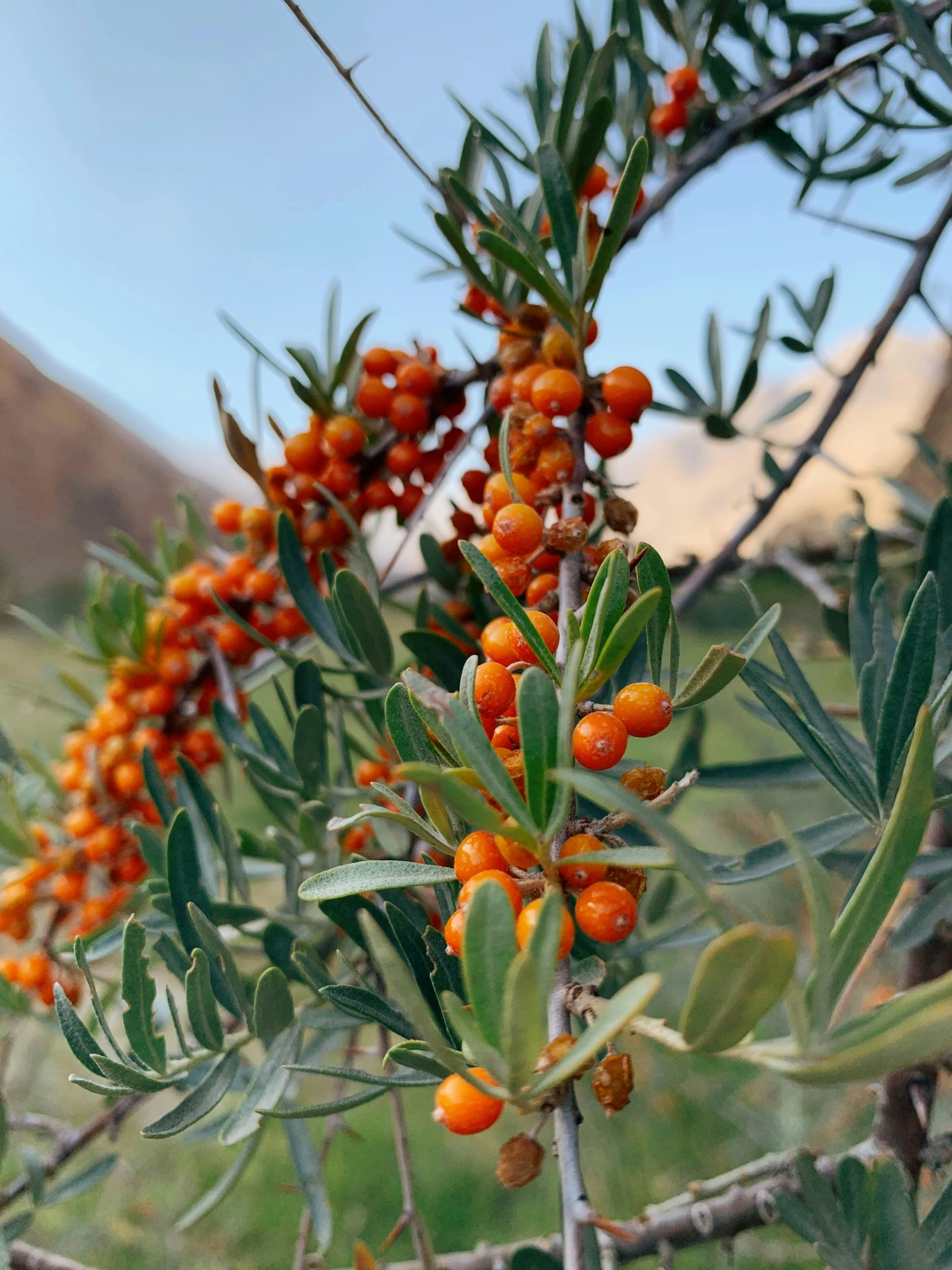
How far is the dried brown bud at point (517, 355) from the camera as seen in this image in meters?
0.38

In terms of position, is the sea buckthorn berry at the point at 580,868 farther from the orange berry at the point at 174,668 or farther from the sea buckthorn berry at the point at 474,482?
the orange berry at the point at 174,668

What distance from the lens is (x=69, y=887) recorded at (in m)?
0.52

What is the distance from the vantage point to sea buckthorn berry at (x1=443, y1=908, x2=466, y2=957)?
20 centimetres

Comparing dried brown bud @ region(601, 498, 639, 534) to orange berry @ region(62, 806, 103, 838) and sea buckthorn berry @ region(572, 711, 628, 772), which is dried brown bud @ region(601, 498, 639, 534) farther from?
orange berry @ region(62, 806, 103, 838)

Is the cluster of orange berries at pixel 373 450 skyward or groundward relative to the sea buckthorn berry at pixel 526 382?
groundward

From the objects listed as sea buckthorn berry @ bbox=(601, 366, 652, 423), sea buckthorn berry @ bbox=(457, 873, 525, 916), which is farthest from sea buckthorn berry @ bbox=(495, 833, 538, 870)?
sea buckthorn berry @ bbox=(601, 366, 652, 423)

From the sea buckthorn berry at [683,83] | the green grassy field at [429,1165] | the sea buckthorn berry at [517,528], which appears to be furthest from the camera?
the green grassy field at [429,1165]

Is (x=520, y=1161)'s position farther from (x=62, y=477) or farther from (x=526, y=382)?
(x=62, y=477)

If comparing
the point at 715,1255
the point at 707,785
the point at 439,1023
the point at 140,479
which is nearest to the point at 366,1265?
the point at 439,1023

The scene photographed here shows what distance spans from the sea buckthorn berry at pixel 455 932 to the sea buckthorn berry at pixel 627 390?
0.74ft

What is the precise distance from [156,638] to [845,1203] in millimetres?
466

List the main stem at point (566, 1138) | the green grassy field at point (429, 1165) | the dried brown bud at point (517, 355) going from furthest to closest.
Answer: the green grassy field at point (429, 1165) → the dried brown bud at point (517, 355) → the main stem at point (566, 1138)

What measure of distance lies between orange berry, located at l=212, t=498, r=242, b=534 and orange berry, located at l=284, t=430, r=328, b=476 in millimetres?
96

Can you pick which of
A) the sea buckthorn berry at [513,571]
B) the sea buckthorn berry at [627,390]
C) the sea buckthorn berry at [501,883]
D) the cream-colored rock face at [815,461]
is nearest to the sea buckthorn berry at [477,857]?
the sea buckthorn berry at [501,883]
